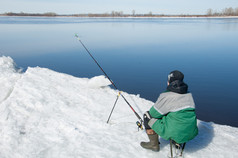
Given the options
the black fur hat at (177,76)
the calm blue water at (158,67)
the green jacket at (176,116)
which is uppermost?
the black fur hat at (177,76)

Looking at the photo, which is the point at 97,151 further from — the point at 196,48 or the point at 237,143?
the point at 196,48

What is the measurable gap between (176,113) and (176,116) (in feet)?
0.15

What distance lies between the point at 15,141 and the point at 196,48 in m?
16.5

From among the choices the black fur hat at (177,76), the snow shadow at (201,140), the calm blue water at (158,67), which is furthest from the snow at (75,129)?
the calm blue water at (158,67)

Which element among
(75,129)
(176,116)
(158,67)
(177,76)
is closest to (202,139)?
(176,116)

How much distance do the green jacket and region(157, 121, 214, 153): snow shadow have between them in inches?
29.3

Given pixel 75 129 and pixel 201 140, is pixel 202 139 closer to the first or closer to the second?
pixel 201 140

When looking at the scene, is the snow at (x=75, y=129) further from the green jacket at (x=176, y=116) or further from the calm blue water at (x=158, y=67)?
the calm blue water at (x=158, y=67)

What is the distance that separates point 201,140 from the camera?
3.99m

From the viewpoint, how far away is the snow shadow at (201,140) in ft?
12.1

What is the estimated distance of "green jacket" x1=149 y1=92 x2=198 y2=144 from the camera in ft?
9.53

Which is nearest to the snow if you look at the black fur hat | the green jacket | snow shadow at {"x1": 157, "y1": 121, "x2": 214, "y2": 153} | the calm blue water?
snow shadow at {"x1": 157, "y1": 121, "x2": 214, "y2": 153}

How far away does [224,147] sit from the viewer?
377 cm

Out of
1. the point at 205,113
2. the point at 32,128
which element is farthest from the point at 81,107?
the point at 205,113
